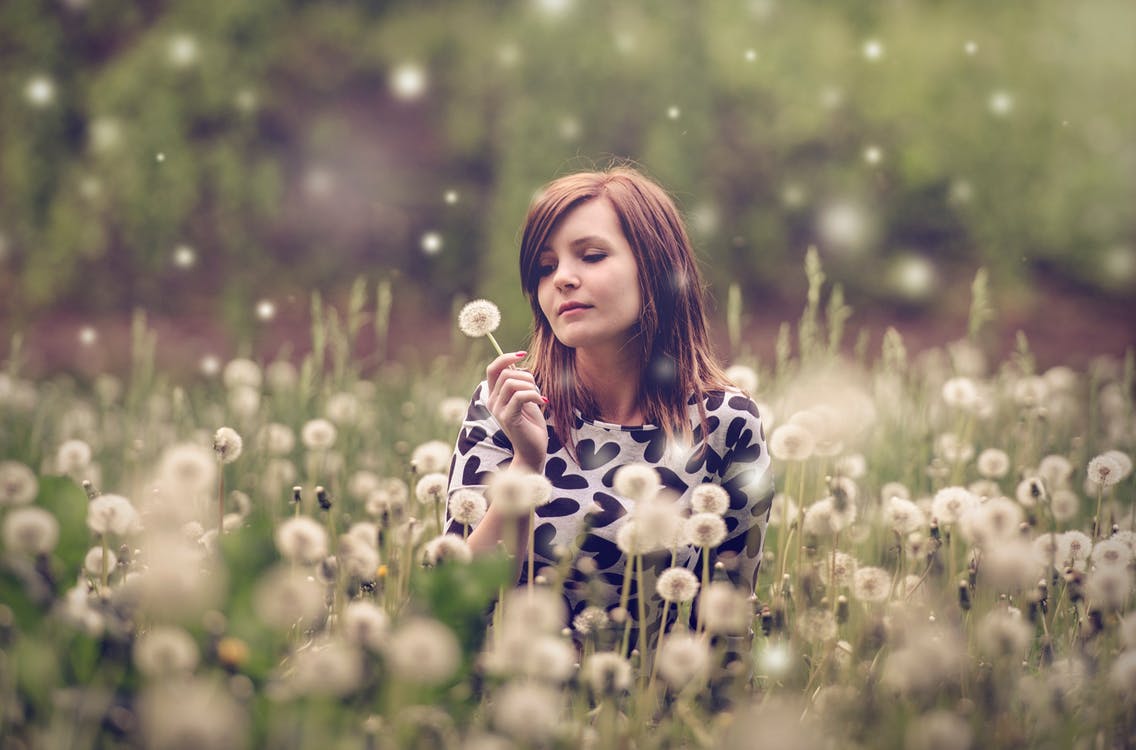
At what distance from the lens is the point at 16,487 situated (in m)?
1.43

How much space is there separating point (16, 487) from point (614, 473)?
1127mm

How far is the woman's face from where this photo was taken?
200 centimetres

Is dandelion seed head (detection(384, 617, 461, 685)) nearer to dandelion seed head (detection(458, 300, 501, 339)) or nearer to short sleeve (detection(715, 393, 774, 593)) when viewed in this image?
dandelion seed head (detection(458, 300, 501, 339))

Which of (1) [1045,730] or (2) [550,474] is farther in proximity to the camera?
(2) [550,474]

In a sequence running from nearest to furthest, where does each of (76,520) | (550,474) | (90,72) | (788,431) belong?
(76,520), (788,431), (550,474), (90,72)

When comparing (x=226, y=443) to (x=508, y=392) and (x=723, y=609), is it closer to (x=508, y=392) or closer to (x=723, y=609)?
(x=508, y=392)

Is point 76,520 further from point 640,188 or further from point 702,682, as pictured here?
point 640,188

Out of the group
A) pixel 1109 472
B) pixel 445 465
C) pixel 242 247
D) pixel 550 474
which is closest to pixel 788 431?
pixel 550 474

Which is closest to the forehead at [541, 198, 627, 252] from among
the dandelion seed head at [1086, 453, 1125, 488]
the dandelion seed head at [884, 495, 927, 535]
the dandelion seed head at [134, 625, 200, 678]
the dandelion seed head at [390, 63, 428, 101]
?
the dandelion seed head at [884, 495, 927, 535]

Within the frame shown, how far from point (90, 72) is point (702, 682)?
833cm

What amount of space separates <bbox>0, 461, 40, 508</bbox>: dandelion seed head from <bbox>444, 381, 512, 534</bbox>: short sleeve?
0.81m

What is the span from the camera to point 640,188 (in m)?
2.19

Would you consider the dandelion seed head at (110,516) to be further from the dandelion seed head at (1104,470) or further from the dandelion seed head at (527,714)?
the dandelion seed head at (1104,470)

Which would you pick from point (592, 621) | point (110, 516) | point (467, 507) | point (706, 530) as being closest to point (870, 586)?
point (706, 530)
